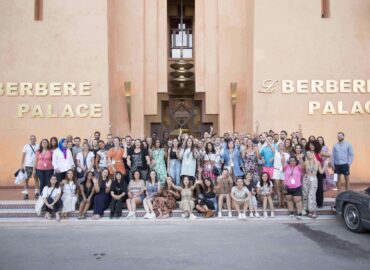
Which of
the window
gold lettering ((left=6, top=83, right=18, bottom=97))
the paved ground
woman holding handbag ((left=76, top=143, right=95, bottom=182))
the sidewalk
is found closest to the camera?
the paved ground

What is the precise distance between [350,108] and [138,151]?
808cm

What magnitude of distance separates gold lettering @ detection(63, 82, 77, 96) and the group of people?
3.56 metres

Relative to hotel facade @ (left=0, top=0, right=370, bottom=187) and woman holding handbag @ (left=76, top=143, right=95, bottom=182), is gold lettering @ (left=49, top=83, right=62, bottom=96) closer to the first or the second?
hotel facade @ (left=0, top=0, right=370, bottom=187)

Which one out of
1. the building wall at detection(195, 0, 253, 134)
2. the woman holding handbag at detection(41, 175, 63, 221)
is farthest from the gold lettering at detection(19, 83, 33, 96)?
the building wall at detection(195, 0, 253, 134)

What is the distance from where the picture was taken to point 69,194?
882cm

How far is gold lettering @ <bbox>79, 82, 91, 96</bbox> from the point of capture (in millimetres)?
12875

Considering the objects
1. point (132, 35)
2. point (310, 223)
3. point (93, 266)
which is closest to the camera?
point (93, 266)

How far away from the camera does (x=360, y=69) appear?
42.3 ft

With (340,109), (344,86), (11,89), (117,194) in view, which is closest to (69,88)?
(11,89)

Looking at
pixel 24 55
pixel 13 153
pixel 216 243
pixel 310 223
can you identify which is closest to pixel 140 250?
pixel 216 243

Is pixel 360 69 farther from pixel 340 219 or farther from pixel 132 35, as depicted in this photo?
pixel 132 35

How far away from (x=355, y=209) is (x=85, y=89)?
375 inches

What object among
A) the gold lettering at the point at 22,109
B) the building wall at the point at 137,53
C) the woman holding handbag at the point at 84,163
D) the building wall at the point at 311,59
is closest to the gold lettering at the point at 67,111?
the gold lettering at the point at 22,109

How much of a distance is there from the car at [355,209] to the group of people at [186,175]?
2.98 ft
